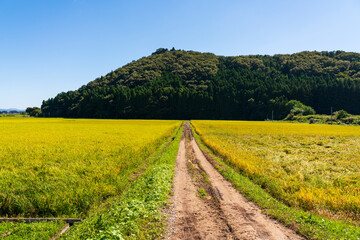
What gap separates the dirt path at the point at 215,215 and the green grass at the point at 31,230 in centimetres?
453

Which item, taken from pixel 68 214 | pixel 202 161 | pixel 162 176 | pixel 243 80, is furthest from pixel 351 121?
pixel 68 214

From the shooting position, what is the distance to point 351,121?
90.3 meters

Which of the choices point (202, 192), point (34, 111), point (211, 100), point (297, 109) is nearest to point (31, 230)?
point (202, 192)

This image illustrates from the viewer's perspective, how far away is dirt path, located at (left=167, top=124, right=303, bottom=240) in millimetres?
6262

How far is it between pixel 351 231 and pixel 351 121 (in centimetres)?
11811

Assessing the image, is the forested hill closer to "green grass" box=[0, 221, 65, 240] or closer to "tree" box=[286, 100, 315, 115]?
"tree" box=[286, 100, 315, 115]

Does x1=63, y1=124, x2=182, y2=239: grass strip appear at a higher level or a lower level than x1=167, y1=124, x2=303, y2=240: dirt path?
higher

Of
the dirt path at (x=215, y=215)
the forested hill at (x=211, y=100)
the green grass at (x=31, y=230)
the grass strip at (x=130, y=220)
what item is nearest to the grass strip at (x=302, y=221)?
the dirt path at (x=215, y=215)

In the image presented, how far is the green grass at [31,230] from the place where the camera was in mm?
6264

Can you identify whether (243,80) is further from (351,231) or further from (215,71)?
(351,231)

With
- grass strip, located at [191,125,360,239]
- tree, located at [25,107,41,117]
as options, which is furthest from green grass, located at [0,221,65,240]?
tree, located at [25,107,41,117]

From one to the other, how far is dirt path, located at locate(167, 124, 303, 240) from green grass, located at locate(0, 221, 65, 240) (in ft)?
14.9

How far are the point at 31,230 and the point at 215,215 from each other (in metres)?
7.26

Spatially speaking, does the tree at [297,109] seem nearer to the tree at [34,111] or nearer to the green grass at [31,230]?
the green grass at [31,230]
